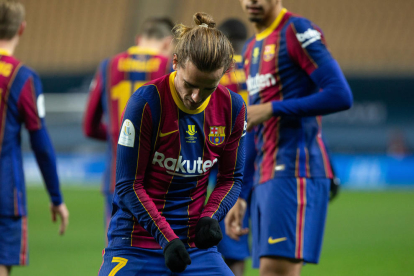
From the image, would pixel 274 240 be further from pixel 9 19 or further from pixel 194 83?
pixel 9 19

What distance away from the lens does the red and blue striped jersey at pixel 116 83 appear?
4.85 meters

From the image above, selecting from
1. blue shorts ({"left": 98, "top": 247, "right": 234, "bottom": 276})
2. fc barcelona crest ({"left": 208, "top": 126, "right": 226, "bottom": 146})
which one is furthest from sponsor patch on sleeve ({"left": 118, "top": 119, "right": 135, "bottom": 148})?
blue shorts ({"left": 98, "top": 247, "right": 234, "bottom": 276})

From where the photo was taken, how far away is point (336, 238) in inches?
341

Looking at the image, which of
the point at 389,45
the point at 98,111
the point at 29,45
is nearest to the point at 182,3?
the point at 29,45

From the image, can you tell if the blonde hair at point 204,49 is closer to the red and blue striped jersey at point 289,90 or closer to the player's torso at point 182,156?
the player's torso at point 182,156

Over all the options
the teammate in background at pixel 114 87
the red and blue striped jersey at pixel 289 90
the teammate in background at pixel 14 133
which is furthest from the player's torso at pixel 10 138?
the red and blue striped jersey at pixel 289 90

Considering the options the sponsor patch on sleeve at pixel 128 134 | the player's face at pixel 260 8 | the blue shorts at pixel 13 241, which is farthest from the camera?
the blue shorts at pixel 13 241

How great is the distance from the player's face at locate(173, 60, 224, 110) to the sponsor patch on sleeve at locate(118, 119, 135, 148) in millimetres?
244

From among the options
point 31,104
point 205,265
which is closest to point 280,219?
point 205,265

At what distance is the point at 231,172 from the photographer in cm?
277

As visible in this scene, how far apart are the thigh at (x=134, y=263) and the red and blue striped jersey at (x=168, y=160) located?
4 cm

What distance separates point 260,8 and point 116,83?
5.69 feet

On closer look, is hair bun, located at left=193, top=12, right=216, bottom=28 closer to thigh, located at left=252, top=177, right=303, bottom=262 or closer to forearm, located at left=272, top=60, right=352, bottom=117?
forearm, located at left=272, top=60, right=352, bottom=117

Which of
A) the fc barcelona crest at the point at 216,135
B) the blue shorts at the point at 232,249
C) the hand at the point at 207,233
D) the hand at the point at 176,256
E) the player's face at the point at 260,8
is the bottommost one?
the blue shorts at the point at 232,249
